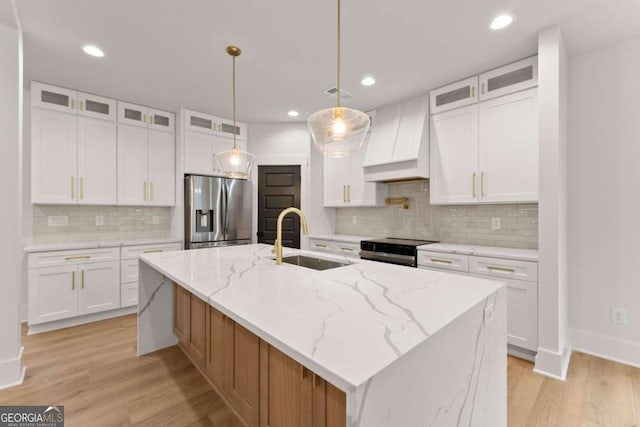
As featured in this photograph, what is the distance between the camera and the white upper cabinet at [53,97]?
10.3ft

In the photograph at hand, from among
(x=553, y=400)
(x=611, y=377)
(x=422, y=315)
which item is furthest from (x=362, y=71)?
(x=611, y=377)

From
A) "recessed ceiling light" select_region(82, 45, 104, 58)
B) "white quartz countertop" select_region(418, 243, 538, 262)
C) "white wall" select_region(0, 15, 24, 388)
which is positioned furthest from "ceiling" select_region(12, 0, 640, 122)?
"white quartz countertop" select_region(418, 243, 538, 262)

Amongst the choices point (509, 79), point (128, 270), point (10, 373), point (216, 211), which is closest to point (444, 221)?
point (509, 79)

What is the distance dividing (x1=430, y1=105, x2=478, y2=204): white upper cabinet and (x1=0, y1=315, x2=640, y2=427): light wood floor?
163 centimetres

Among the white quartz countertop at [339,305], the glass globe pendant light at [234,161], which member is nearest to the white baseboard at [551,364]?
the white quartz countertop at [339,305]

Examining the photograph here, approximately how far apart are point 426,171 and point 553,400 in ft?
7.44

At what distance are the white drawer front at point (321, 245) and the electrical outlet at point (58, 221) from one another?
3.12 m

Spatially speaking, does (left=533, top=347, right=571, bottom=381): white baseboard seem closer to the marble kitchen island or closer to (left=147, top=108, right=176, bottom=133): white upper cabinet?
the marble kitchen island

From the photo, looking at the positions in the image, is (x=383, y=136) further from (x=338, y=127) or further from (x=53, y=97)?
(x=53, y=97)

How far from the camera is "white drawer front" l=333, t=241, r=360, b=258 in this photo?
12.6ft

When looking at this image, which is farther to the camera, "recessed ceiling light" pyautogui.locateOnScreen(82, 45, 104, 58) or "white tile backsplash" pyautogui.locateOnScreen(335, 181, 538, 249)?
"white tile backsplash" pyautogui.locateOnScreen(335, 181, 538, 249)

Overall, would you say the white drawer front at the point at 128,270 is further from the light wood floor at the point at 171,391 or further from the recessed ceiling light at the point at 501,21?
the recessed ceiling light at the point at 501,21

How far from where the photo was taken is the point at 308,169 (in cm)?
457

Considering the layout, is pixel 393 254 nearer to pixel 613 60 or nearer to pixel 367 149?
pixel 367 149
